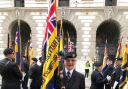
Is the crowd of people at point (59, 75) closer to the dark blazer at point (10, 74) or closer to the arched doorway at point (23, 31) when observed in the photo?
the dark blazer at point (10, 74)

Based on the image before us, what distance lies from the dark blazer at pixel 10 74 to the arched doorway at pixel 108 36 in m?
23.9

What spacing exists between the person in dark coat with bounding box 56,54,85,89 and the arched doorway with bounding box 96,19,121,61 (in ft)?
82.3

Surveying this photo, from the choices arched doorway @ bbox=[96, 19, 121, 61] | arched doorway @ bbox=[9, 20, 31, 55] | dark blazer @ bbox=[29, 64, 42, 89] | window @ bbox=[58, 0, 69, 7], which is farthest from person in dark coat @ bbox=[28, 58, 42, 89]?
window @ bbox=[58, 0, 69, 7]

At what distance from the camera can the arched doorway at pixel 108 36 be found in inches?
1284

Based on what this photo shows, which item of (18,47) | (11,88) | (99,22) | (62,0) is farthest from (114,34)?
(11,88)

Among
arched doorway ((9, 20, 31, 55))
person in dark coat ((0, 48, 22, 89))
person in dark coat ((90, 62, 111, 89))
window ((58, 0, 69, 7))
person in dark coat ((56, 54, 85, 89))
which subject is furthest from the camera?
arched doorway ((9, 20, 31, 55))

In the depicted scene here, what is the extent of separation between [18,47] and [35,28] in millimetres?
18129

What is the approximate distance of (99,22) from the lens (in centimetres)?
3192

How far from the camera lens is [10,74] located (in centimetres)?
862

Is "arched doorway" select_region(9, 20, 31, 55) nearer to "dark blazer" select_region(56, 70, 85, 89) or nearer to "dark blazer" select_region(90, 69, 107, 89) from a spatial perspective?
"dark blazer" select_region(90, 69, 107, 89)

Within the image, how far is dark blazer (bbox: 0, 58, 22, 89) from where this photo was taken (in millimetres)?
8516

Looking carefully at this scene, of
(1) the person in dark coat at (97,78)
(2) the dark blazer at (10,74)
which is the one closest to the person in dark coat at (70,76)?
(2) the dark blazer at (10,74)

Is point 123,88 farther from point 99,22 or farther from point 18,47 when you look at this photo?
point 99,22

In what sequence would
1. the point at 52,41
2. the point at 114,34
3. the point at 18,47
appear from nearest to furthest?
the point at 52,41
the point at 18,47
the point at 114,34
